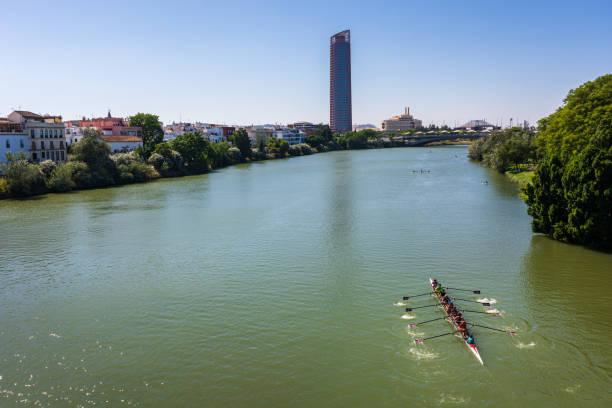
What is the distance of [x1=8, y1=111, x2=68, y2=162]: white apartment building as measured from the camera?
60656mm

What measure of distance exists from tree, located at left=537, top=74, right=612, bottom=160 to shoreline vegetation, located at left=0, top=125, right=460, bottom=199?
193 ft

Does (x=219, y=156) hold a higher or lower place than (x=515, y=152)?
higher

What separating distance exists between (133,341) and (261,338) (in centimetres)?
523

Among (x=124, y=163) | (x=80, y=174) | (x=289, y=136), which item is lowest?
(x=80, y=174)

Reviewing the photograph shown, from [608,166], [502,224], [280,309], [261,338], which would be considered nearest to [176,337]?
[261,338]

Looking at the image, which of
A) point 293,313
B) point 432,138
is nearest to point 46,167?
point 293,313

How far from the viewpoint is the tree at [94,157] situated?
62625mm

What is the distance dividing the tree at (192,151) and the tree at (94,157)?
675 inches

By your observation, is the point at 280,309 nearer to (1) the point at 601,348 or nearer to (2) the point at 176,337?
(2) the point at 176,337

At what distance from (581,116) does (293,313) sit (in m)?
33.0

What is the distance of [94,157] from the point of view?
63.5m

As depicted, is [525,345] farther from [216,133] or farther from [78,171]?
[216,133]

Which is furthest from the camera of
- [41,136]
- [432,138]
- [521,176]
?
[432,138]

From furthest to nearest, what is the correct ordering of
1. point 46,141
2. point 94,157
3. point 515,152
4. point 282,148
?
point 282,148
point 515,152
point 94,157
point 46,141
